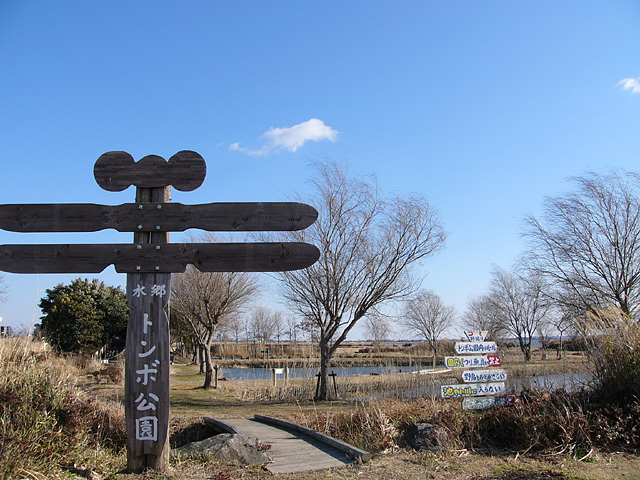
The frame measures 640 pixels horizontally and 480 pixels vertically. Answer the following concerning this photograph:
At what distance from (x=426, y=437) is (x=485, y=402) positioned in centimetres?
172

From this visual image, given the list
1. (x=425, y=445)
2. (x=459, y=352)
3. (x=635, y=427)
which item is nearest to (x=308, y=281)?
(x=459, y=352)

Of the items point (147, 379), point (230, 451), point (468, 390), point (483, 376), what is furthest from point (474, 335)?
point (147, 379)

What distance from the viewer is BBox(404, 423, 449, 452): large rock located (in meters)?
6.45

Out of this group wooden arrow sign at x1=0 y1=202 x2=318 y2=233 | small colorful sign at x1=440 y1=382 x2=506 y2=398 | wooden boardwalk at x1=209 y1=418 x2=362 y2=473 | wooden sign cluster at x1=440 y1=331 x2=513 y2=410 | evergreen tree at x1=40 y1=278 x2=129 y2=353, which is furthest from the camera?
evergreen tree at x1=40 y1=278 x2=129 y2=353

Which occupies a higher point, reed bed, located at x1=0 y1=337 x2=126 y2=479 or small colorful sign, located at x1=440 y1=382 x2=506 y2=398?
reed bed, located at x1=0 y1=337 x2=126 y2=479

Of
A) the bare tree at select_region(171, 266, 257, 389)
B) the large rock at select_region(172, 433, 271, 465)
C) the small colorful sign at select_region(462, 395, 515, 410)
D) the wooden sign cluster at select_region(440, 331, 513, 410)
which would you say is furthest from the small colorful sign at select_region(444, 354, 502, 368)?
the bare tree at select_region(171, 266, 257, 389)

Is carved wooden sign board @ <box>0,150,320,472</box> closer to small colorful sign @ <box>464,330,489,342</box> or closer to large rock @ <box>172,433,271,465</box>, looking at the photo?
large rock @ <box>172,433,271,465</box>

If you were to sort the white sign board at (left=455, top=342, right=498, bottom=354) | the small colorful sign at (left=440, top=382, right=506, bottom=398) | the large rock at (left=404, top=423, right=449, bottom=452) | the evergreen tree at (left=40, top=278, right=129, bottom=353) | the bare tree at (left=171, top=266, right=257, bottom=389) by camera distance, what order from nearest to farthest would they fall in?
the large rock at (left=404, top=423, right=449, bottom=452)
the small colorful sign at (left=440, top=382, right=506, bottom=398)
the white sign board at (left=455, top=342, right=498, bottom=354)
the bare tree at (left=171, top=266, right=257, bottom=389)
the evergreen tree at (left=40, top=278, right=129, bottom=353)

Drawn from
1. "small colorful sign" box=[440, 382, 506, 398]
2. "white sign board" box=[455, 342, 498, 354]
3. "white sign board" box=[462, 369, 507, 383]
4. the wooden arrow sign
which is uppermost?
the wooden arrow sign

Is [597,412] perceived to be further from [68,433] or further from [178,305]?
[178,305]

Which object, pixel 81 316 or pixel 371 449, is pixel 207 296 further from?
pixel 371 449

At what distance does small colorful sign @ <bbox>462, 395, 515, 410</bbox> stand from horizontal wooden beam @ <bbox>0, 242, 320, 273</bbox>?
13.6ft

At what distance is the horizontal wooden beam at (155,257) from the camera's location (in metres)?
5.20

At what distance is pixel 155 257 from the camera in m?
5.20
